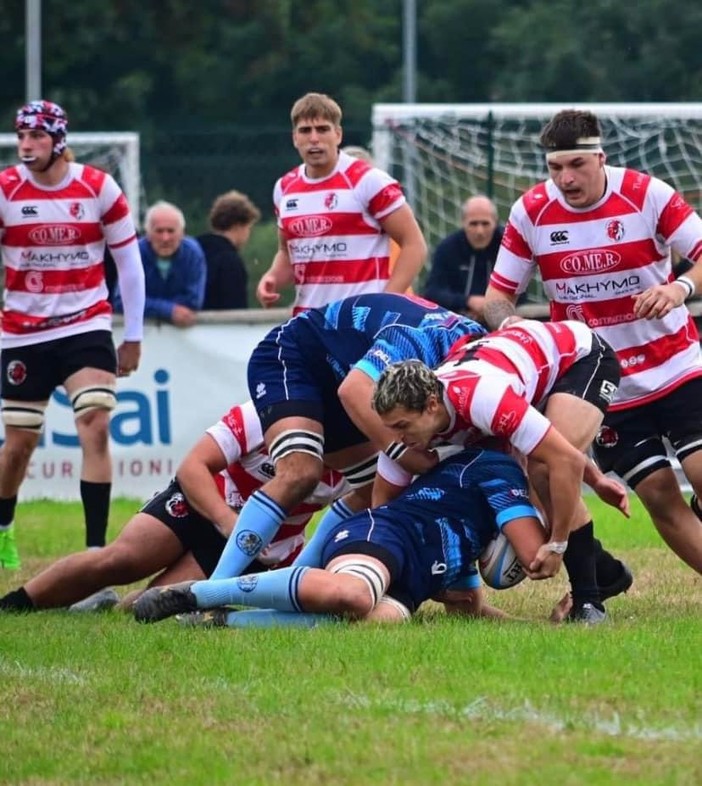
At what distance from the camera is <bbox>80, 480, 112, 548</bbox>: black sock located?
10.2 m

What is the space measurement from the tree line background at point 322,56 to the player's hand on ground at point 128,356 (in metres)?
24.3

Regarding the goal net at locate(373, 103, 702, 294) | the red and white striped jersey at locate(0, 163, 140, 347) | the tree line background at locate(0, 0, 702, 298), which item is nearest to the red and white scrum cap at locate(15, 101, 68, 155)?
the red and white striped jersey at locate(0, 163, 140, 347)

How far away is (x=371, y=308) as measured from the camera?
8234 millimetres

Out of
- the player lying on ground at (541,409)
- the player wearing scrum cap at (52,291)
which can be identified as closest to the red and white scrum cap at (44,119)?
the player wearing scrum cap at (52,291)

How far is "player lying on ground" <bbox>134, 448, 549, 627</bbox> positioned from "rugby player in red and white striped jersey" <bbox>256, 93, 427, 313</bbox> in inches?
111

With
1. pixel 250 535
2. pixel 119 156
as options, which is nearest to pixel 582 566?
pixel 250 535

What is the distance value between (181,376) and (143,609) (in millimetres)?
6072

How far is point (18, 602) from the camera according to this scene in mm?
8508

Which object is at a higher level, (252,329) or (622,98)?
(622,98)

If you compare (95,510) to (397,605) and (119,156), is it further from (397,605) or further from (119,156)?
(119,156)

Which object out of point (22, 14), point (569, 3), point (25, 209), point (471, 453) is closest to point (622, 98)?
point (569, 3)

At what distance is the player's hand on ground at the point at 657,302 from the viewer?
7.84 metres

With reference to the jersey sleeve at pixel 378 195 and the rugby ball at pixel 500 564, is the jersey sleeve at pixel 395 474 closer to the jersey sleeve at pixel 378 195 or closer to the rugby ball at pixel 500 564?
the rugby ball at pixel 500 564

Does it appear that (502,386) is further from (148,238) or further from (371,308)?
(148,238)
